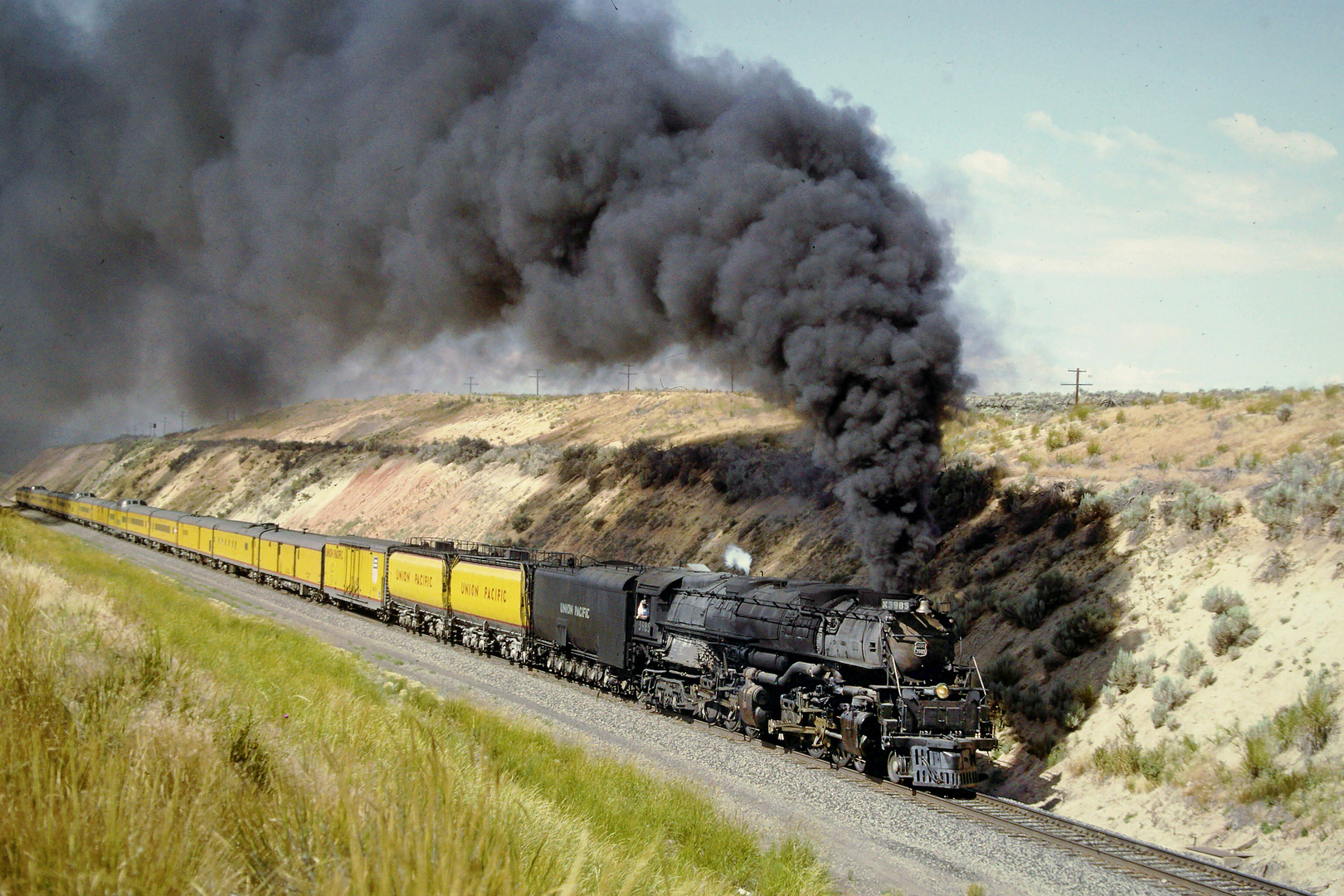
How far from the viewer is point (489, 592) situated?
81.6 ft

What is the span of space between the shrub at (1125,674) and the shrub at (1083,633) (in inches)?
43.1

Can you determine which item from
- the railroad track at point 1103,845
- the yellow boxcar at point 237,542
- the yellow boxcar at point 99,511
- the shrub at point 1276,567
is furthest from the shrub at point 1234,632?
the yellow boxcar at point 99,511

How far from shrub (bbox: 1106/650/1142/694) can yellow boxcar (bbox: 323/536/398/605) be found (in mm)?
22057

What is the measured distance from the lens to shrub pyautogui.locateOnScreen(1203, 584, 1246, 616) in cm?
1552

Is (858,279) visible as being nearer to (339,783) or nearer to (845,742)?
(845,742)

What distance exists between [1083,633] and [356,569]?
23.5 metres

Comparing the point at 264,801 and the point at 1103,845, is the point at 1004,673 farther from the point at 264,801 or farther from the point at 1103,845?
the point at 264,801

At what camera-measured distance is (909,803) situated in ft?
40.4

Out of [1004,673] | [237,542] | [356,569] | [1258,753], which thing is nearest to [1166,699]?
[1258,753]

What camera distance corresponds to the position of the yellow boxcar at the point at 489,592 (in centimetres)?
2355

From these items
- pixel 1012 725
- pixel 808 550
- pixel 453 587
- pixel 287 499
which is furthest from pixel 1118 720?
pixel 287 499

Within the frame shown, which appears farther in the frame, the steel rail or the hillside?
the hillside

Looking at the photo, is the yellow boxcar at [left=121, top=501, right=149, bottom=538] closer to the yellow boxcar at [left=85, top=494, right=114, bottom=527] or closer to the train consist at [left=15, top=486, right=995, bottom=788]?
the yellow boxcar at [left=85, top=494, right=114, bottom=527]

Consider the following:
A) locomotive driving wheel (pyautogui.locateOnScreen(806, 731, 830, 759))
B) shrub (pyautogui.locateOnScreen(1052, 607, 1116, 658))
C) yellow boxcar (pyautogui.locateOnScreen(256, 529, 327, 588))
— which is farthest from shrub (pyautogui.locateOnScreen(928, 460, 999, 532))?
yellow boxcar (pyautogui.locateOnScreen(256, 529, 327, 588))
